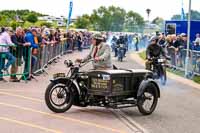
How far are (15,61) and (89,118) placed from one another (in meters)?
6.45

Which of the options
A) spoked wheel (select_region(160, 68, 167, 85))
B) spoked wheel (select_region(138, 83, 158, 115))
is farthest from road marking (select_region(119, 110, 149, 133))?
spoked wheel (select_region(160, 68, 167, 85))

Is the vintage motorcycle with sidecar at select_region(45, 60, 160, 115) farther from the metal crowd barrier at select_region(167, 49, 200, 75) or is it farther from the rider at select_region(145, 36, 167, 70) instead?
the metal crowd barrier at select_region(167, 49, 200, 75)

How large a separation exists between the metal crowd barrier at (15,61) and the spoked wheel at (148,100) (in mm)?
6083

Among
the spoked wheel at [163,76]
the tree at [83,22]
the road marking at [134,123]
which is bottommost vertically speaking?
the road marking at [134,123]

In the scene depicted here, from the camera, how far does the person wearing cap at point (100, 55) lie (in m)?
12.1

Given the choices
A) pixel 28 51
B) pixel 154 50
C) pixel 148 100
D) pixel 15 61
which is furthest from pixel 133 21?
pixel 148 100

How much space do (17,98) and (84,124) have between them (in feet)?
11.4

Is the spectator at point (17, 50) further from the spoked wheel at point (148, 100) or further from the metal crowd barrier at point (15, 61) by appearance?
the spoked wheel at point (148, 100)

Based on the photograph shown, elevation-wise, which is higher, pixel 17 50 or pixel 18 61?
pixel 17 50

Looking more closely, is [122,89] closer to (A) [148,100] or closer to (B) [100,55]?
(A) [148,100]

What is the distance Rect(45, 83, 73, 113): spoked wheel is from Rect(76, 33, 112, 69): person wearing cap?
928 millimetres

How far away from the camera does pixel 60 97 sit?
37.4 feet

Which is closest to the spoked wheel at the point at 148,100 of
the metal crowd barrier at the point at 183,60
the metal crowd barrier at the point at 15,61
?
the metal crowd barrier at the point at 15,61

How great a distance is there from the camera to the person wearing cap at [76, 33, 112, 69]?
12.1 m
